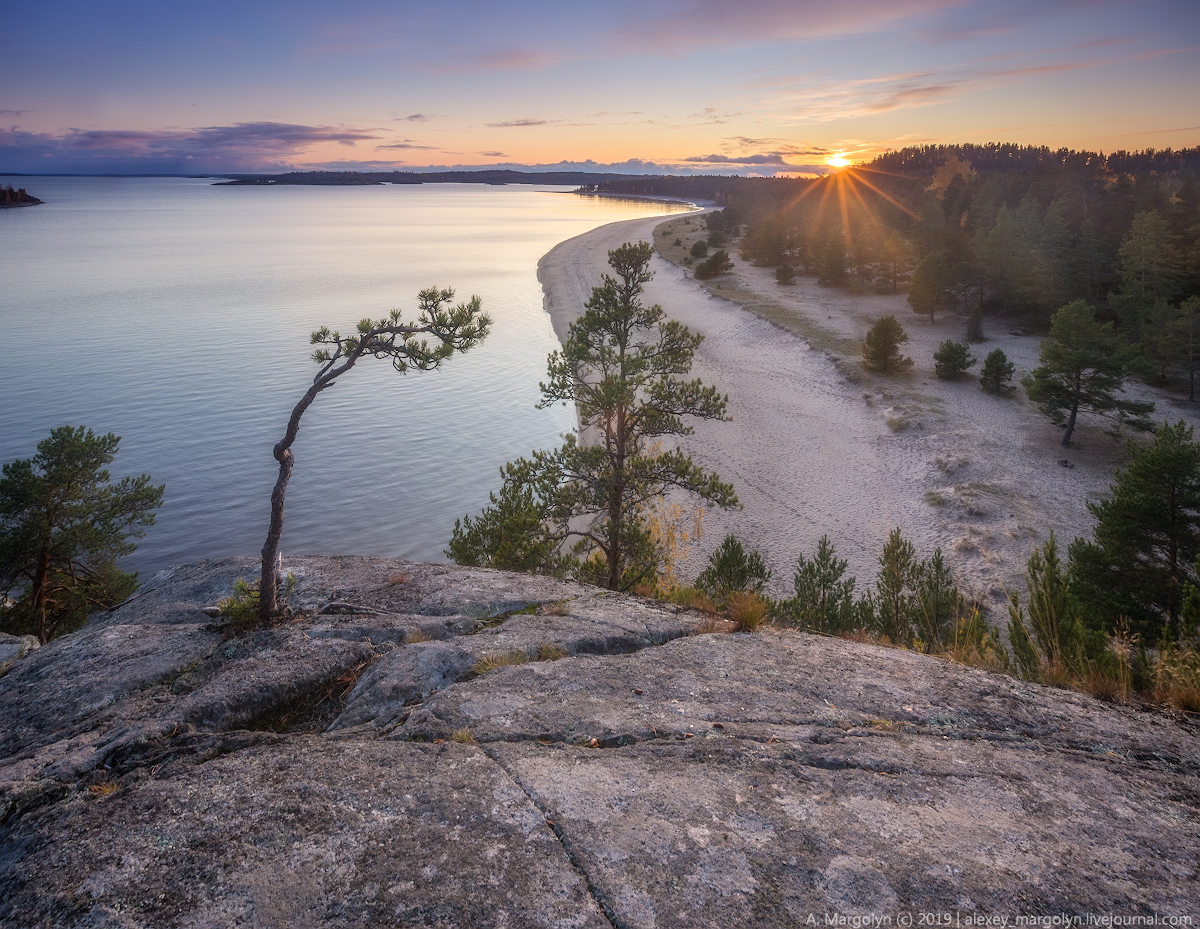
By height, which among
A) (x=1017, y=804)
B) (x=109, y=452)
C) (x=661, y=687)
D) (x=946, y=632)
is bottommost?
(x=946, y=632)

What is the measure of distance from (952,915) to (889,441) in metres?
36.4

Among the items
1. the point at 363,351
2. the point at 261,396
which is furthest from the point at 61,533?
the point at 261,396

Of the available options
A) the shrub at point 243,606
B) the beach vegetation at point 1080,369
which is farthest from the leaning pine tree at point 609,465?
the beach vegetation at point 1080,369

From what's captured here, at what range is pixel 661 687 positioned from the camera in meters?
6.62

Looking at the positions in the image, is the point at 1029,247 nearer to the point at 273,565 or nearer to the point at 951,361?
the point at 951,361

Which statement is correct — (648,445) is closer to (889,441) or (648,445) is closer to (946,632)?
(889,441)

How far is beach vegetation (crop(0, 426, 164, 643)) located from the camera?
15.9 m

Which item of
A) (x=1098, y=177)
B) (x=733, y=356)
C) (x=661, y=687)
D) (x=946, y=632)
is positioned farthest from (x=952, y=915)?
(x=1098, y=177)

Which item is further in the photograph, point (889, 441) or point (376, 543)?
point (889, 441)

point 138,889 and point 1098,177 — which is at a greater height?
point 1098,177

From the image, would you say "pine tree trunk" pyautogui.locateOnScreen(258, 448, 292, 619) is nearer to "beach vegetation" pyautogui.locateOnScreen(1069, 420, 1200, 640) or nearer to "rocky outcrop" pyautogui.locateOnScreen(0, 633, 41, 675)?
"rocky outcrop" pyautogui.locateOnScreen(0, 633, 41, 675)

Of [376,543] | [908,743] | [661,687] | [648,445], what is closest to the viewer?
[908,743]

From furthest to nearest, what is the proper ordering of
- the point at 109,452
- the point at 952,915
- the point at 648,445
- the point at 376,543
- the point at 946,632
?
1. the point at 648,445
2. the point at 376,543
3. the point at 109,452
4. the point at 946,632
5. the point at 952,915

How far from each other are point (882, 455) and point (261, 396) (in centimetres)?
3940
